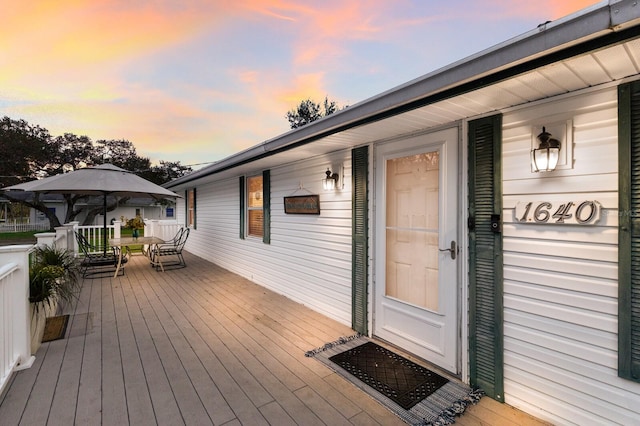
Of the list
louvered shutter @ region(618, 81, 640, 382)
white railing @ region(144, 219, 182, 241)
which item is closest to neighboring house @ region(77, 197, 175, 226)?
white railing @ region(144, 219, 182, 241)

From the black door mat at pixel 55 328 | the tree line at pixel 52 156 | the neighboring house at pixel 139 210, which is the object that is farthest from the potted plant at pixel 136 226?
the neighboring house at pixel 139 210

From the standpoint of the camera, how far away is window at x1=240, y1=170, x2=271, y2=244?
211 inches

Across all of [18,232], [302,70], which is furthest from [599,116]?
[18,232]

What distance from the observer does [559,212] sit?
6.23ft

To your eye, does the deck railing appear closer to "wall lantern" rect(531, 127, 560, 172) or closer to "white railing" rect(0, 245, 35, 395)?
"white railing" rect(0, 245, 35, 395)

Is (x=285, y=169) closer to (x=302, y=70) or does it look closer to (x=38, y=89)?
(x=302, y=70)

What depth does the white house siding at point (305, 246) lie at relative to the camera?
3758mm

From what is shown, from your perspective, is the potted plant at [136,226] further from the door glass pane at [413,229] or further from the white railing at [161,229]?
the door glass pane at [413,229]

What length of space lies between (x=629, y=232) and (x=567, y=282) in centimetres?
45

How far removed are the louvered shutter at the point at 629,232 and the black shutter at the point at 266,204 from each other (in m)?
4.53

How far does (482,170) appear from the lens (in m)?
2.28

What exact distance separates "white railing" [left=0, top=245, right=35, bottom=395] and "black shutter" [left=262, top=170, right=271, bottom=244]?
3232 millimetres

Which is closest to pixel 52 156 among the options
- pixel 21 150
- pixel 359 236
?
pixel 21 150

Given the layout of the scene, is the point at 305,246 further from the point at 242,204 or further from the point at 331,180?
the point at 242,204
